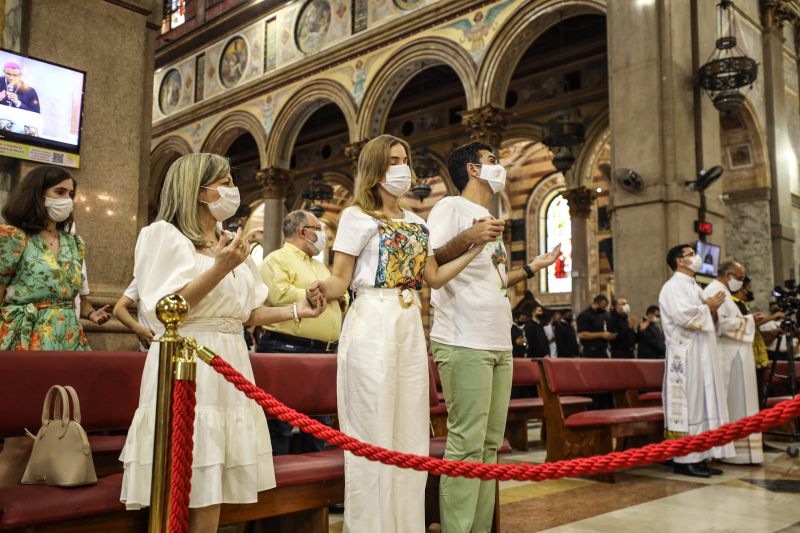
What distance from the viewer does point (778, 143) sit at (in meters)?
13.1

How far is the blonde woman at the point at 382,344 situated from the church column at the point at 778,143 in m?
12.1

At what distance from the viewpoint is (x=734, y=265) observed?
20.8 ft

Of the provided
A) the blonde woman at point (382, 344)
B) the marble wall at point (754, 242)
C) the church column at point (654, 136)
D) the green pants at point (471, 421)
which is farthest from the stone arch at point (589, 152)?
the blonde woman at point (382, 344)

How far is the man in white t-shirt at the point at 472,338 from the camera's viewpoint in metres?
2.92

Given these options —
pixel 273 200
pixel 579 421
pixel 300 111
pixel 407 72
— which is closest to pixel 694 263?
pixel 579 421

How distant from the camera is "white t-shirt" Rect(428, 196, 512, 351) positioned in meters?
3.02

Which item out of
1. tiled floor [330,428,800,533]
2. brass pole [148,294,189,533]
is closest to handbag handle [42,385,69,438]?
brass pole [148,294,189,533]

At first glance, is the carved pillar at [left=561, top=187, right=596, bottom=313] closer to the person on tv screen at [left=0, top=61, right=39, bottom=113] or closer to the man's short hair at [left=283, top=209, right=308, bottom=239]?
the man's short hair at [left=283, top=209, right=308, bottom=239]

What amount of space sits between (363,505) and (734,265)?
16.4ft

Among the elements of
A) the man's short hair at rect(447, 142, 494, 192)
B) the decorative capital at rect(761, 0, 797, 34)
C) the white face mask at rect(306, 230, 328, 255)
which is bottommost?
the white face mask at rect(306, 230, 328, 255)

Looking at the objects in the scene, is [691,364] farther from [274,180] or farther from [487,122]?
[274,180]

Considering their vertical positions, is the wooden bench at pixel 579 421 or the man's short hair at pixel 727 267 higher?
the man's short hair at pixel 727 267

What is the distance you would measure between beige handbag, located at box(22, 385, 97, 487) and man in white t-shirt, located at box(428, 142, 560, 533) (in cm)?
141

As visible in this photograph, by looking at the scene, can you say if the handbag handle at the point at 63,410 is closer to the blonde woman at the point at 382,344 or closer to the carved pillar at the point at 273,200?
the blonde woman at the point at 382,344
